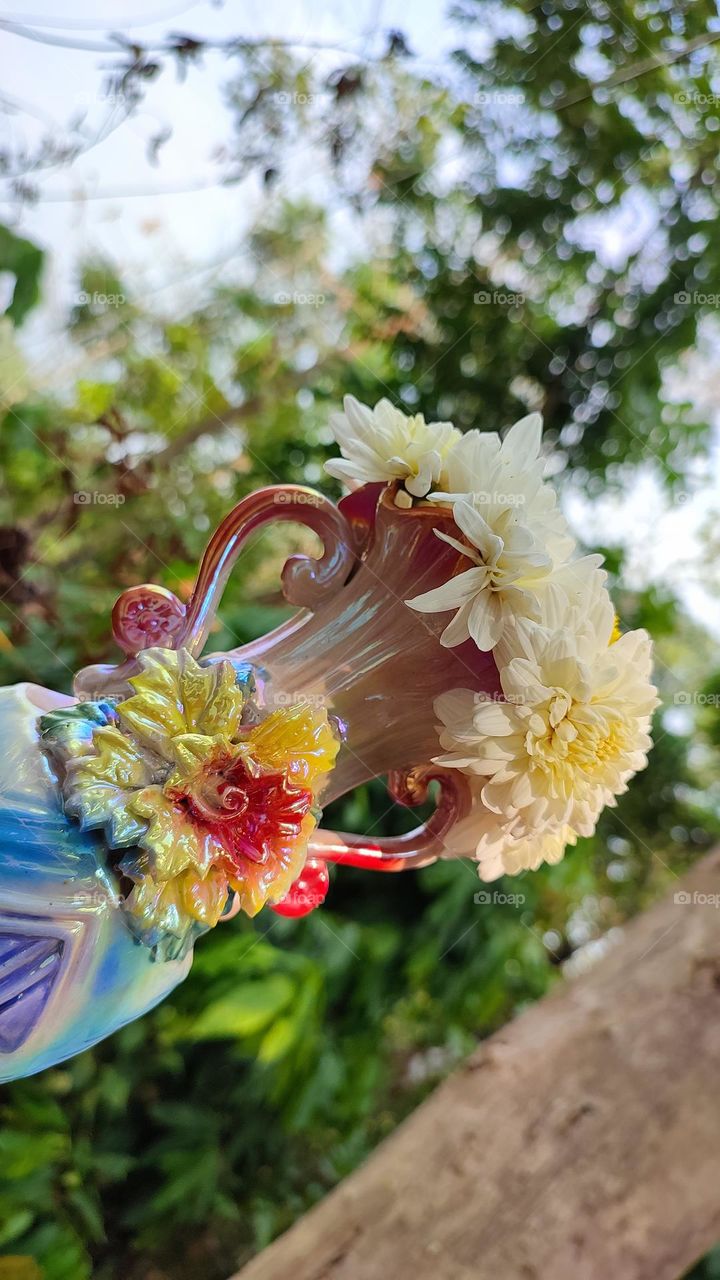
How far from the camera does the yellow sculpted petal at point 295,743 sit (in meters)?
0.54

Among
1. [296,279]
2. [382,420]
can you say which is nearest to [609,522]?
[296,279]

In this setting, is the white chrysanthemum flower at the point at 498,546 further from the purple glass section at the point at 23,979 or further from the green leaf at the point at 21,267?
the green leaf at the point at 21,267

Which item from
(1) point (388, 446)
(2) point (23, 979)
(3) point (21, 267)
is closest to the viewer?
A: (2) point (23, 979)

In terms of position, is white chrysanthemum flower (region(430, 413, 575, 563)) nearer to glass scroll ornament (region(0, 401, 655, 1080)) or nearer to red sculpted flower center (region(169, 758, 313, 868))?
glass scroll ornament (region(0, 401, 655, 1080))

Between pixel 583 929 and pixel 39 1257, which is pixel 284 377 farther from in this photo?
pixel 39 1257

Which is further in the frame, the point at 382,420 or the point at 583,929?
the point at 583,929

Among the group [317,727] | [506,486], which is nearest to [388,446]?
[506,486]

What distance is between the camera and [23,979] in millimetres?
491

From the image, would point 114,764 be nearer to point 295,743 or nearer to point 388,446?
point 295,743

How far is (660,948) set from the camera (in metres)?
1.33

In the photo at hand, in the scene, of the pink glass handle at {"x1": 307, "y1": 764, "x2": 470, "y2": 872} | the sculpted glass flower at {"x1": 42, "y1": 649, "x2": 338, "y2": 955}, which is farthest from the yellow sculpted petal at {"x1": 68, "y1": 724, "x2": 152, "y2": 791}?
the pink glass handle at {"x1": 307, "y1": 764, "x2": 470, "y2": 872}

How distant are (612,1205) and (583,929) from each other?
0.99 metres

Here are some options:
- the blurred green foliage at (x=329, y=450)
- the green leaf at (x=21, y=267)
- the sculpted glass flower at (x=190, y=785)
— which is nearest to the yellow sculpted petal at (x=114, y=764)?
the sculpted glass flower at (x=190, y=785)

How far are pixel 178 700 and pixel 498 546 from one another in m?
0.20
